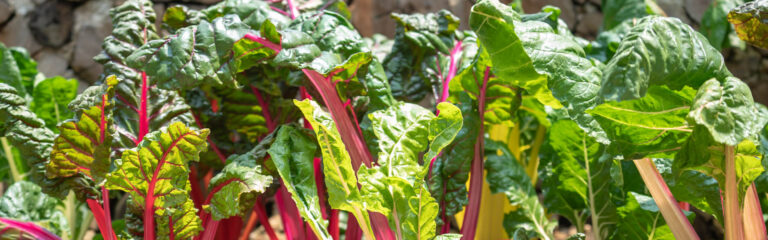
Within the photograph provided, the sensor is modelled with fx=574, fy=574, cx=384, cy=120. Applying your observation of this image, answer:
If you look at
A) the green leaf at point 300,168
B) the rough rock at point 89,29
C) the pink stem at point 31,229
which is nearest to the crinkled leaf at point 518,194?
the green leaf at point 300,168

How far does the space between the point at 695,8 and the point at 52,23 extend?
2376 millimetres

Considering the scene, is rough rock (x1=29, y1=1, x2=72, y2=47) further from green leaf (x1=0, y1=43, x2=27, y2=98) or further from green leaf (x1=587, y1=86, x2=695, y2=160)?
green leaf (x1=587, y1=86, x2=695, y2=160)

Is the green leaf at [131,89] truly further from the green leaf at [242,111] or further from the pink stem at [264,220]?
the pink stem at [264,220]

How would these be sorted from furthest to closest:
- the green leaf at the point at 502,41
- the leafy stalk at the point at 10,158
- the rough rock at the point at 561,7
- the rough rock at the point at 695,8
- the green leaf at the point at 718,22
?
the rough rock at the point at 695,8
the rough rock at the point at 561,7
the green leaf at the point at 718,22
the leafy stalk at the point at 10,158
the green leaf at the point at 502,41

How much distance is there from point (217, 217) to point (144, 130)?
0.82 feet

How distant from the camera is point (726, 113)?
2.17 feet

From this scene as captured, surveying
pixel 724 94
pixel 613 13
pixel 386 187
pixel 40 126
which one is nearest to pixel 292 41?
pixel 386 187

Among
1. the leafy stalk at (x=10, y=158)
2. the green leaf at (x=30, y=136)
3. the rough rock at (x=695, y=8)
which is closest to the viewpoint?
the green leaf at (x=30, y=136)

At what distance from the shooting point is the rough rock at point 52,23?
5.68 ft

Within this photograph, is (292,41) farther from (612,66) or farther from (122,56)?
(612,66)

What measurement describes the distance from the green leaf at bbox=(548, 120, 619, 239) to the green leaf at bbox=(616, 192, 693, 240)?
4 cm

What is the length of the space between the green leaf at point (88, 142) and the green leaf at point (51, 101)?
1.46 feet

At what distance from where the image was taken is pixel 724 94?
694mm

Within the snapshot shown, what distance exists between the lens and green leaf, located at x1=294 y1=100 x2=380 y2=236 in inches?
35.2
